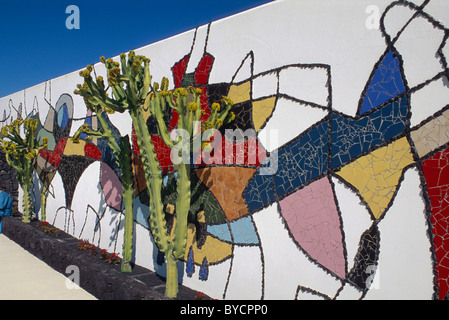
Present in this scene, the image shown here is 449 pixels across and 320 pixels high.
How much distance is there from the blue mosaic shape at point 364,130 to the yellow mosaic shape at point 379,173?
8 cm

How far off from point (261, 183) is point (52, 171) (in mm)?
6241

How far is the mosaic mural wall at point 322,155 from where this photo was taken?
108 inches

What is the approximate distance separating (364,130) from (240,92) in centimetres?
150

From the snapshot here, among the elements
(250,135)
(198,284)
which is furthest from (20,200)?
(250,135)

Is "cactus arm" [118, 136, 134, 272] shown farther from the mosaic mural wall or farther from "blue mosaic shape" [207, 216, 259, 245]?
"blue mosaic shape" [207, 216, 259, 245]

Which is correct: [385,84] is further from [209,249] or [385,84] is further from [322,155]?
[209,249]

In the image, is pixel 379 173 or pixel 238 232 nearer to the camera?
pixel 379 173

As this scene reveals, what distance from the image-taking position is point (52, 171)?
815cm

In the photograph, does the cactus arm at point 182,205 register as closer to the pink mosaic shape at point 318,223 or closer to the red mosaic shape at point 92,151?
the pink mosaic shape at point 318,223

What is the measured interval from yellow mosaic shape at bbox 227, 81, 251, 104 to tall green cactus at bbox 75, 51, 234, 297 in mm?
153

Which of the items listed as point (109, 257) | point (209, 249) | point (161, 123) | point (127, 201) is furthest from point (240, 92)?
point (109, 257)

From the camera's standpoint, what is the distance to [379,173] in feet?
→ 9.73

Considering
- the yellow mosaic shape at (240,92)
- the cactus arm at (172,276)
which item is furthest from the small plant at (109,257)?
the yellow mosaic shape at (240,92)

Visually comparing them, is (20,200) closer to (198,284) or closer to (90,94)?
(90,94)
